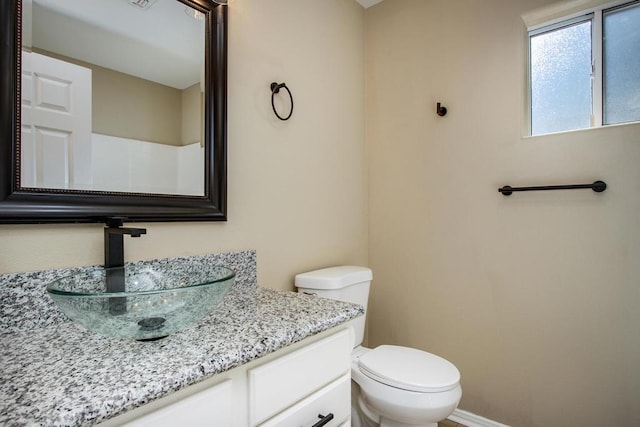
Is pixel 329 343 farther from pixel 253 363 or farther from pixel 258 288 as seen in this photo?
pixel 258 288

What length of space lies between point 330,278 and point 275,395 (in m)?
0.82

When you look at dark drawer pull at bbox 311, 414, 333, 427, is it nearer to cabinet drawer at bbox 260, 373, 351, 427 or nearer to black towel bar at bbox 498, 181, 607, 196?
cabinet drawer at bbox 260, 373, 351, 427

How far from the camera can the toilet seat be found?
1.36m

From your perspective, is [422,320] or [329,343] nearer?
[329,343]

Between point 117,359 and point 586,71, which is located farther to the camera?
point 586,71

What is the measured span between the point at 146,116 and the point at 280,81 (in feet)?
2.25

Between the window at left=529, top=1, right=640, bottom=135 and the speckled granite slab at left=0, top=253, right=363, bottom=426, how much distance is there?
1423 mm

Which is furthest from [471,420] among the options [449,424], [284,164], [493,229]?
[284,164]

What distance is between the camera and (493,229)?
1.78 meters

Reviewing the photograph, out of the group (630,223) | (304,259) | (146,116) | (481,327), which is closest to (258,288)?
(304,259)

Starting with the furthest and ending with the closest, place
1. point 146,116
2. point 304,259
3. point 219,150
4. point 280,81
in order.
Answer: point 304,259 < point 280,81 < point 219,150 < point 146,116

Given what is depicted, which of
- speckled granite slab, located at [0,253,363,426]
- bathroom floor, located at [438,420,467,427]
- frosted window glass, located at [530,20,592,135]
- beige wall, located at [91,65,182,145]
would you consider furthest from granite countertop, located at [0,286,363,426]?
frosted window glass, located at [530,20,592,135]

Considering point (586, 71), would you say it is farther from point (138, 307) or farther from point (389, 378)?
point (138, 307)

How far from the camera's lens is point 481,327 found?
181 cm
